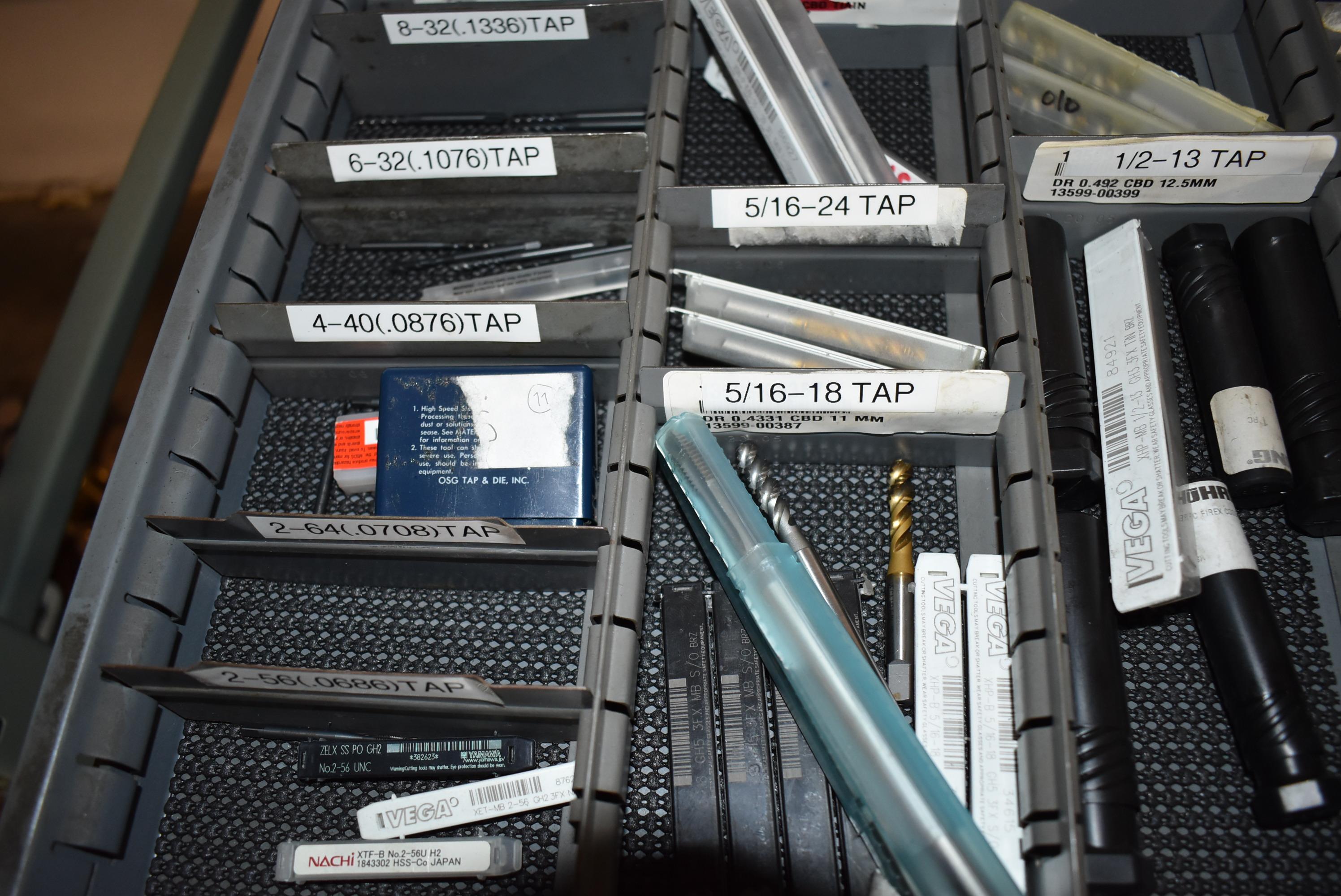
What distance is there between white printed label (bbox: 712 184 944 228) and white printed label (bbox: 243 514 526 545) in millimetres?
370

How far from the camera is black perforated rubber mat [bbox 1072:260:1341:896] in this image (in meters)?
0.63

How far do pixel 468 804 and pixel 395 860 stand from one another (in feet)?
0.22

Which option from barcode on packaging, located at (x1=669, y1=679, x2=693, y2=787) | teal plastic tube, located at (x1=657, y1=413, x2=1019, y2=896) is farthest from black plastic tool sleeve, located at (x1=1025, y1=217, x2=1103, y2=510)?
barcode on packaging, located at (x1=669, y1=679, x2=693, y2=787)

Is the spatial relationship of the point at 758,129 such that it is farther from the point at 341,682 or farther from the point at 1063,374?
the point at 341,682

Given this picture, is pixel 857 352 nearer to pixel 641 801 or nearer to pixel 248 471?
pixel 641 801

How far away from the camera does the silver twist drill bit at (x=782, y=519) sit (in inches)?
27.5

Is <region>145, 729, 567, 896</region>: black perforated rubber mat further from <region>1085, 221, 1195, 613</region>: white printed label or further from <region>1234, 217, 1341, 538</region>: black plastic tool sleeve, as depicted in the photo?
<region>1234, 217, 1341, 538</region>: black plastic tool sleeve

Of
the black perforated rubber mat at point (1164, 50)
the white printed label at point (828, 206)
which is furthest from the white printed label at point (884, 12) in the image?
the white printed label at point (828, 206)

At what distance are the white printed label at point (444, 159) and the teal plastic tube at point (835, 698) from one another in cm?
32

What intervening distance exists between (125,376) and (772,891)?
5.30ft

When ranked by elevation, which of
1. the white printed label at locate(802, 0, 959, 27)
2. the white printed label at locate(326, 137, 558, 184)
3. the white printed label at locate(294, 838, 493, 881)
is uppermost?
the white printed label at locate(802, 0, 959, 27)

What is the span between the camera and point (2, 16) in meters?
1.65

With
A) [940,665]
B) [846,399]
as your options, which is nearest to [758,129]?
[846,399]

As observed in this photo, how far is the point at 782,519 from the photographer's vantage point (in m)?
0.75
